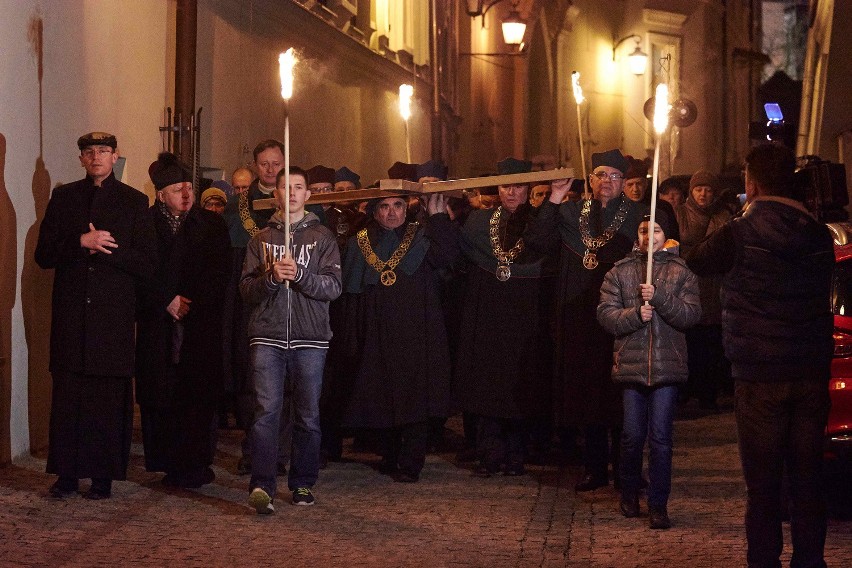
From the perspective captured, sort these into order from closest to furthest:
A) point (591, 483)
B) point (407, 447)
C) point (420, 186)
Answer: point (591, 483) < point (420, 186) < point (407, 447)

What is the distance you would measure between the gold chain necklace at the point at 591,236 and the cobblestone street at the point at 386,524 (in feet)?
4.88

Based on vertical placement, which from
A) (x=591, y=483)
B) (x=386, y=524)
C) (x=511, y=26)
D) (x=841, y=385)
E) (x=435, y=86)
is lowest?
(x=386, y=524)

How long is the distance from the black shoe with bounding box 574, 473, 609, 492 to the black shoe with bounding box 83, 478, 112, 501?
9.59ft

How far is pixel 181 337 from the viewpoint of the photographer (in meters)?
10.2

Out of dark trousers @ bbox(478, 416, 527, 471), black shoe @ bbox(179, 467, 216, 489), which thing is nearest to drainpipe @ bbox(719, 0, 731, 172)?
dark trousers @ bbox(478, 416, 527, 471)

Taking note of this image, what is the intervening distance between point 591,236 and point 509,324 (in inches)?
37.3

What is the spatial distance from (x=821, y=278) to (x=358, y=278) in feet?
14.0

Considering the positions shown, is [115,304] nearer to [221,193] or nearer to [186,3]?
[221,193]

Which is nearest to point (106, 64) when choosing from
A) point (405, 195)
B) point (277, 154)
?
point (277, 154)

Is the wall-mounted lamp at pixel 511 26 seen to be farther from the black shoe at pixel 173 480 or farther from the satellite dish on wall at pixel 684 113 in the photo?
the black shoe at pixel 173 480

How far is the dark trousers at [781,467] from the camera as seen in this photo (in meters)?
6.95

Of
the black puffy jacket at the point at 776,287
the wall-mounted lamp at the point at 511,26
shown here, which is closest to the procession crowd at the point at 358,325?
the black puffy jacket at the point at 776,287

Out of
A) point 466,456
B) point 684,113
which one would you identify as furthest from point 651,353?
point 684,113

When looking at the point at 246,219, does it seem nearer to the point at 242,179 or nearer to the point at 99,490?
the point at 242,179
